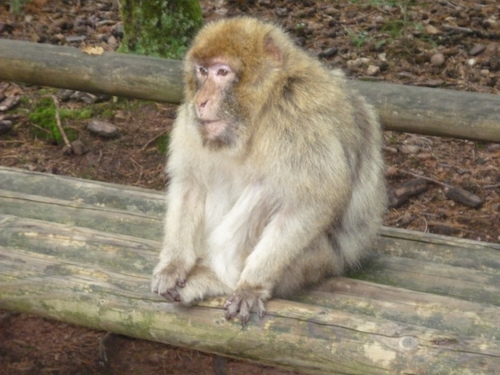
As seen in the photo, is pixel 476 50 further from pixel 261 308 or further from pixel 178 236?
pixel 261 308

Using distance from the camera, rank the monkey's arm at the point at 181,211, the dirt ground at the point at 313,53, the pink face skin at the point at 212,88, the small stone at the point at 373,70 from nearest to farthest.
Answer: the pink face skin at the point at 212,88 < the monkey's arm at the point at 181,211 < the dirt ground at the point at 313,53 < the small stone at the point at 373,70

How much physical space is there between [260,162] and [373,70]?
4172mm

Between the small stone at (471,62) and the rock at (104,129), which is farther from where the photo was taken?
the small stone at (471,62)

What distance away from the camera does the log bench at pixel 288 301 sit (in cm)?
304

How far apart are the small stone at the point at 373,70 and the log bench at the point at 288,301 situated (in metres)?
3.23

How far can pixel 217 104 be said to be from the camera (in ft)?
11.2

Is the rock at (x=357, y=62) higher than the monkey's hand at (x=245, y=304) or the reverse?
the reverse

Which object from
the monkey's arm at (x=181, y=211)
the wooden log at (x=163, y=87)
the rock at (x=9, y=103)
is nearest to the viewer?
the monkey's arm at (x=181, y=211)

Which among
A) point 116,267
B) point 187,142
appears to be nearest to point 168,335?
point 116,267

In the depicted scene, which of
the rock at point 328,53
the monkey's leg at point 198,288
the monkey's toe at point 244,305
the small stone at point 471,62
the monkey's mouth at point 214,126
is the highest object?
the monkey's mouth at point 214,126

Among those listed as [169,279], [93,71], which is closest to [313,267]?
[169,279]

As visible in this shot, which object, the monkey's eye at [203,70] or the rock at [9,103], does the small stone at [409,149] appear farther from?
the monkey's eye at [203,70]

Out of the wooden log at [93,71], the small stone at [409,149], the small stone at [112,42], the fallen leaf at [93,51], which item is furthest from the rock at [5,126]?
the small stone at [409,149]

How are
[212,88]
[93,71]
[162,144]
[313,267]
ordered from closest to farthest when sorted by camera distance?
[212,88]
[313,267]
[93,71]
[162,144]
